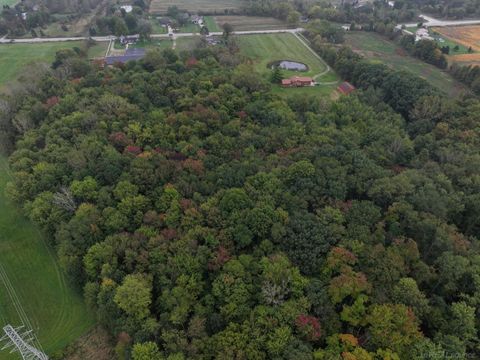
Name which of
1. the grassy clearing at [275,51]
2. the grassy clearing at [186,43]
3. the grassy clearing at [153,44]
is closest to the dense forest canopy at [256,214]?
the grassy clearing at [275,51]

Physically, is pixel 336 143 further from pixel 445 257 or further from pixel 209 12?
pixel 209 12

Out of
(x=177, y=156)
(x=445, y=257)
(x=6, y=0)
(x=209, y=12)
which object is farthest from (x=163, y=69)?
(x=6, y=0)

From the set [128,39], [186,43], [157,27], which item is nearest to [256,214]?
[186,43]

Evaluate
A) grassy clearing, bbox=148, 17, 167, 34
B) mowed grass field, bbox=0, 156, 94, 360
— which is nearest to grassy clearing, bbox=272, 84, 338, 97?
grassy clearing, bbox=148, 17, 167, 34

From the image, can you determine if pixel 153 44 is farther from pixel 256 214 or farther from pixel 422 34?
pixel 422 34

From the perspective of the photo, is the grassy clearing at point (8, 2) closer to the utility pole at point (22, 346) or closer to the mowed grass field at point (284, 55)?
the mowed grass field at point (284, 55)
